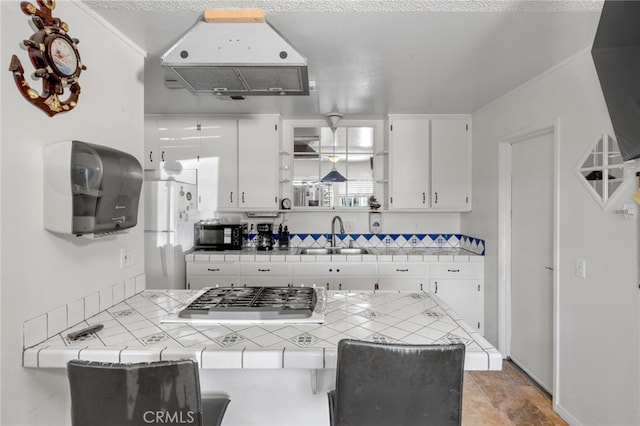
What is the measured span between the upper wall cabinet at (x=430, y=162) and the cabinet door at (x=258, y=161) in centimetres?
126

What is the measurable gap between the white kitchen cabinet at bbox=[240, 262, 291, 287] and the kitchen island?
1504 millimetres

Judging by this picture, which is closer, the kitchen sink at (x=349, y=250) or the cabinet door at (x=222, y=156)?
the cabinet door at (x=222, y=156)

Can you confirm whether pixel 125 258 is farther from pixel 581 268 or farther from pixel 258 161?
pixel 581 268

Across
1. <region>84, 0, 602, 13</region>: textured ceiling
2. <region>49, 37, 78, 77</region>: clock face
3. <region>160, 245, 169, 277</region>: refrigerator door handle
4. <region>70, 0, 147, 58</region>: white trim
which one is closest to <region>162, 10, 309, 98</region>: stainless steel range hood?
<region>84, 0, 602, 13</region>: textured ceiling

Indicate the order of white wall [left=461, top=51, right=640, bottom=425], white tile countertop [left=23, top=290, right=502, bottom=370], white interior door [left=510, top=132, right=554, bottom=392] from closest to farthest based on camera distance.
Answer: white tile countertop [left=23, top=290, right=502, bottom=370]
white wall [left=461, top=51, right=640, bottom=425]
white interior door [left=510, top=132, right=554, bottom=392]

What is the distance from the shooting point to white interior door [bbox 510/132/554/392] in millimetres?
2549

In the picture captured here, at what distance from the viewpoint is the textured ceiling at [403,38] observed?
160cm

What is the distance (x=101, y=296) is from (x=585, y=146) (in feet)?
9.45

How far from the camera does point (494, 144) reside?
10.3 ft

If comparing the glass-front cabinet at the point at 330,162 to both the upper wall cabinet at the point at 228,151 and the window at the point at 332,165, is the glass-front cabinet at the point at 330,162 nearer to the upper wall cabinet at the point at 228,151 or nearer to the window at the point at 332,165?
the window at the point at 332,165

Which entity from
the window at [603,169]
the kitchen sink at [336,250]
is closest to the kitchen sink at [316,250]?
the kitchen sink at [336,250]

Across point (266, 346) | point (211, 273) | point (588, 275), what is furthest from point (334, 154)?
point (266, 346)

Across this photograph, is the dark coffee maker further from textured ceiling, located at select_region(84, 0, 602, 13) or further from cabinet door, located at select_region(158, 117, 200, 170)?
textured ceiling, located at select_region(84, 0, 602, 13)

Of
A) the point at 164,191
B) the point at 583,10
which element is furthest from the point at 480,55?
the point at 164,191
